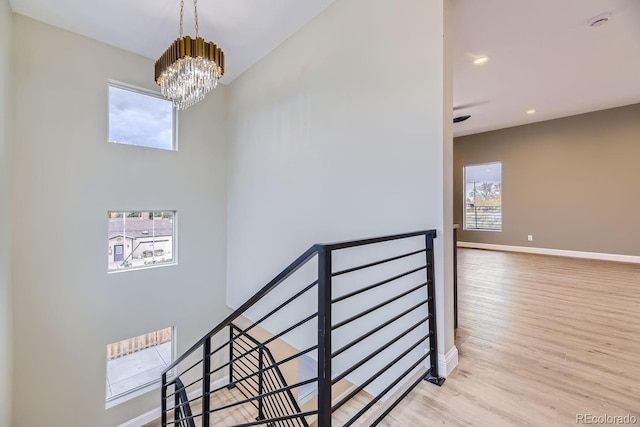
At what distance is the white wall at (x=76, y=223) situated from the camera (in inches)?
121

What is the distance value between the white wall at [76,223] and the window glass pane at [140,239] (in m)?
0.13

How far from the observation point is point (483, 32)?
9.43ft

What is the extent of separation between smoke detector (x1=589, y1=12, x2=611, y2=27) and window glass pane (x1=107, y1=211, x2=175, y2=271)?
18.1 feet

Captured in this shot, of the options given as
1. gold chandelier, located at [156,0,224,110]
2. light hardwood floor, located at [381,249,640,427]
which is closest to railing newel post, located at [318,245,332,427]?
light hardwood floor, located at [381,249,640,427]

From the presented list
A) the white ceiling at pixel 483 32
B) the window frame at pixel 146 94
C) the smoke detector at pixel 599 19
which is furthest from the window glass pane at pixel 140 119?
the smoke detector at pixel 599 19

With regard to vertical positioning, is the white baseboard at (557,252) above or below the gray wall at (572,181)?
below

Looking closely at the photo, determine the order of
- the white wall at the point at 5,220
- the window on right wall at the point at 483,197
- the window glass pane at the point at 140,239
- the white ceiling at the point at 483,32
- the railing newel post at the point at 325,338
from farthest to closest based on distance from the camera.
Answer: the window on right wall at the point at 483,197 < the window glass pane at the point at 140,239 < the white ceiling at the point at 483,32 < the white wall at the point at 5,220 < the railing newel post at the point at 325,338

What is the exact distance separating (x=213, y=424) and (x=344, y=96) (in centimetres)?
463

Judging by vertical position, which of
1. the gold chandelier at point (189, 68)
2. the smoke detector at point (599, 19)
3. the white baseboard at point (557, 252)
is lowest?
the white baseboard at point (557, 252)

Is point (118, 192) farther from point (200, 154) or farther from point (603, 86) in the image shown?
point (603, 86)

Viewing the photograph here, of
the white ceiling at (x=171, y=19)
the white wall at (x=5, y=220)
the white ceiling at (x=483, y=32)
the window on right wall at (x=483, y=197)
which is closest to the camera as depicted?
the white wall at (x=5, y=220)

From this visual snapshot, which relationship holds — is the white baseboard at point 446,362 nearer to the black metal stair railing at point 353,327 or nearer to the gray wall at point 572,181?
the black metal stair railing at point 353,327

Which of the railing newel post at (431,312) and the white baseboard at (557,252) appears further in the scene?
the white baseboard at (557,252)

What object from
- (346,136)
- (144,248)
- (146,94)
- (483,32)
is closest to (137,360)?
(144,248)
